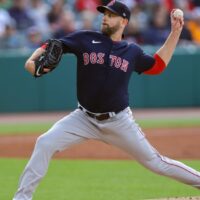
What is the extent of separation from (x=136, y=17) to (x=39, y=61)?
30.8 ft

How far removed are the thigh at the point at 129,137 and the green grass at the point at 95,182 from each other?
0.72m

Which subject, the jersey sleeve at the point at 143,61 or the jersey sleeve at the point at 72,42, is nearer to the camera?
the jersey sleeve at the point at 72,42

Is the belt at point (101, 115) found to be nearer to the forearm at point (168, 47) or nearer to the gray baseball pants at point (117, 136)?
the gray baseball pants at point (117, 136)

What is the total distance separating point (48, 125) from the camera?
485 inches

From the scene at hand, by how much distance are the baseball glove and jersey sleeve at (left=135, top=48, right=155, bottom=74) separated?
0.72 m

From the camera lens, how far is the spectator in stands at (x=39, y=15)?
14.1 m

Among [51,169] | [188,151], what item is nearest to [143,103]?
[188,151]

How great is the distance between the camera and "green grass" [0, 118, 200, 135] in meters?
11.8

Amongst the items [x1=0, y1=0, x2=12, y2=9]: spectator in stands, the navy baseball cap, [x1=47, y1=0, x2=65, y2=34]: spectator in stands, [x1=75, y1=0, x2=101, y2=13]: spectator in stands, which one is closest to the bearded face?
the navy baseball cap

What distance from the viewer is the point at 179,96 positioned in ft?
49.4

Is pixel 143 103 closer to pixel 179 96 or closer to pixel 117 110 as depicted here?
pixel 179 96

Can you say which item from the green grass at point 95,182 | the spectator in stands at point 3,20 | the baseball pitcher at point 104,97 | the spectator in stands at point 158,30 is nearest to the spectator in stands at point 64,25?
the spectator in stands at point 3,20

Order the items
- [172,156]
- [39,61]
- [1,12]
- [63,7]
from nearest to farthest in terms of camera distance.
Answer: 1. [39,61]
2. [172,156]
3. [1,12]
4. [63,7]

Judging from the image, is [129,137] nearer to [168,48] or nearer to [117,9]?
[168,48]
